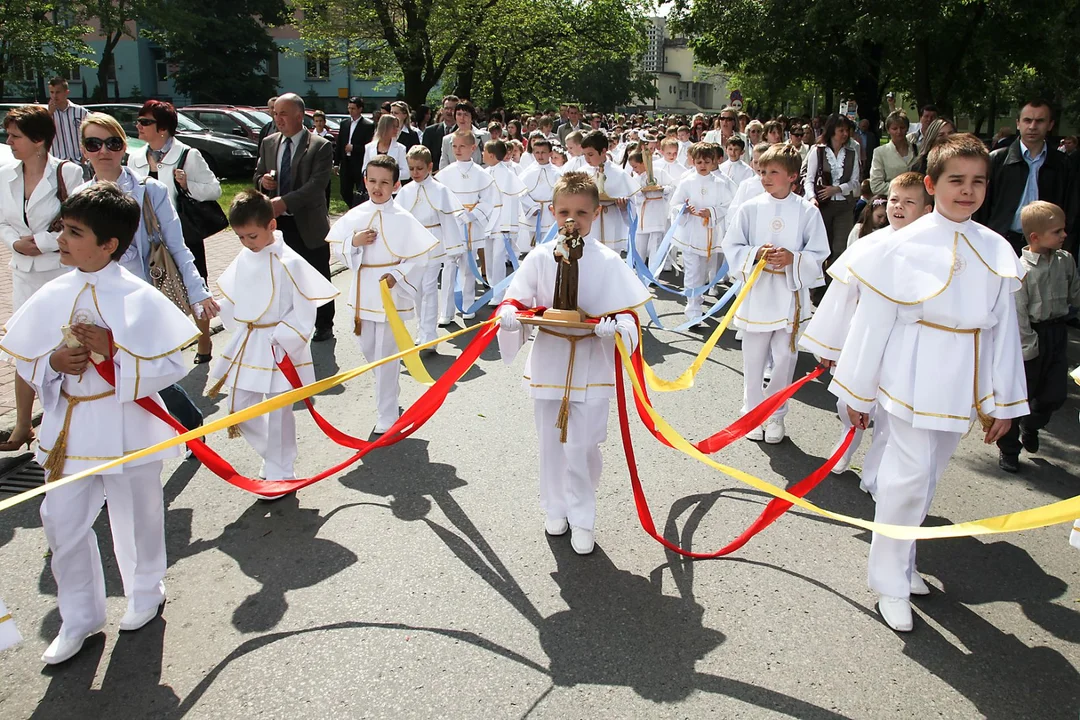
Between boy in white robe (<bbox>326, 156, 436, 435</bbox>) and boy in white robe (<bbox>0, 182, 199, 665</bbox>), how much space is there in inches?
113

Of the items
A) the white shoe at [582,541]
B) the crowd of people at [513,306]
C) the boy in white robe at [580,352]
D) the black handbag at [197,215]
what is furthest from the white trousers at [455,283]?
the white shoe at [582,541]

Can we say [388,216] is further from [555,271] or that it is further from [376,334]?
[555,271]

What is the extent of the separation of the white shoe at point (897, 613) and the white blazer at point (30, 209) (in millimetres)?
4971

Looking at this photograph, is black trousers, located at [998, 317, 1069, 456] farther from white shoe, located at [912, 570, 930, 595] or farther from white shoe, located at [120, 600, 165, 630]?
white shoe, located at [120, 600, 165, 630]

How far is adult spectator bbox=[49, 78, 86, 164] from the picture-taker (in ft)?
32.3

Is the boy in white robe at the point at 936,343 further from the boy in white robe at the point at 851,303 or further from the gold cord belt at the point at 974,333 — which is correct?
the boy in white robe at the point at 851,303

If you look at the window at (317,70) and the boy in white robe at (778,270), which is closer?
the boy in white robe at (778,270)

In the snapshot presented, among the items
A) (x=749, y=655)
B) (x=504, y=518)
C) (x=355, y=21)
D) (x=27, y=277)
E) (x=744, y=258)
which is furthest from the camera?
(x=355, y=21)

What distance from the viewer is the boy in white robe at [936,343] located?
3887mm

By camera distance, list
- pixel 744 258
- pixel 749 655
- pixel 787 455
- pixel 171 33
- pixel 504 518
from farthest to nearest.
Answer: pixel 171 33
pixel 744 258
pixel 787 455
pixel 504 518
pixel 749 655

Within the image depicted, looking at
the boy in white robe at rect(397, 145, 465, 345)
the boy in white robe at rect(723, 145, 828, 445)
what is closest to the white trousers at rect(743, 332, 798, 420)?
the boy in white robe at rect(723, 145, 828, 445)

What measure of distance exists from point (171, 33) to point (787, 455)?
38718mm

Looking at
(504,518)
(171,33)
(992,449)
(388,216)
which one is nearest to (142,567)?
(504,518)

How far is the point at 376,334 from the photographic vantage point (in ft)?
22.1
